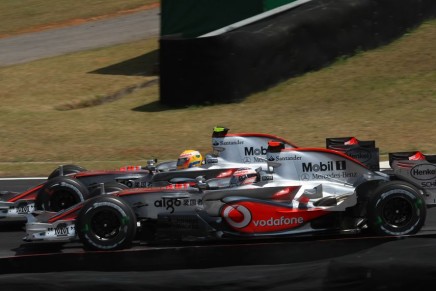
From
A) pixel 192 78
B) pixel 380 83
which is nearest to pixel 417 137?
pixel 380 83

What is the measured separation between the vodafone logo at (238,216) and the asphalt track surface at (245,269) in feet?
2.57

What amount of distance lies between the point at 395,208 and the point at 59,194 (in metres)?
3.96

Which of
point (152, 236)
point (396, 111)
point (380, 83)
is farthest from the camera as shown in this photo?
point (380, 83)

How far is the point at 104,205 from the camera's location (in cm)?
855

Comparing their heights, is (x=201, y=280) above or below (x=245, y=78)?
below

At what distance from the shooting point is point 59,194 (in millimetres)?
9945

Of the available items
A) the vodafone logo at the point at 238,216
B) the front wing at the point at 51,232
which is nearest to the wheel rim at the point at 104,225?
the front wing at the point at 51,232

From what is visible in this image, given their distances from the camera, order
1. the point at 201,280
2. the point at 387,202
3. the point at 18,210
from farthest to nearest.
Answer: the point at 18,210, the point at 387,202, the point at 201,280

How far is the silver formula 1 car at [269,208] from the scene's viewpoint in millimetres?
8555

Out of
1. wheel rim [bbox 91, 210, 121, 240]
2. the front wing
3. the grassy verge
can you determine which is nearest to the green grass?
the front wing

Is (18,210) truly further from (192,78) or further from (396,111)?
(396,111)

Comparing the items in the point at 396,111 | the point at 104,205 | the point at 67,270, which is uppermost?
the point at 396,111

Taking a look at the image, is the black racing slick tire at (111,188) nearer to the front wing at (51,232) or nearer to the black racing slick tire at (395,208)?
the front wing at (51,232)

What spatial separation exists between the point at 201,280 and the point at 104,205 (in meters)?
2.36
